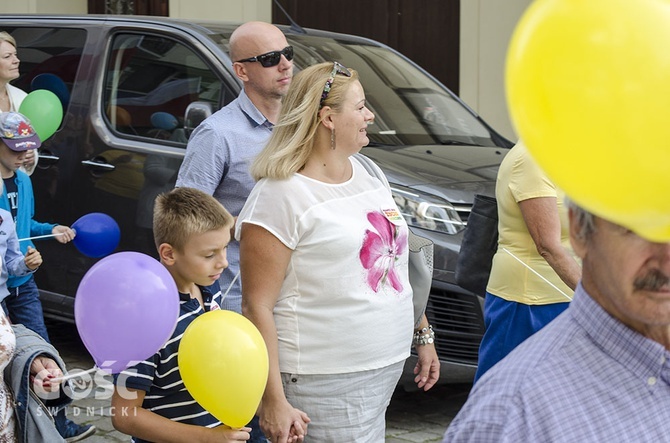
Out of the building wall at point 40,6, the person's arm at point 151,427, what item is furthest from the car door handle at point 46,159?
the building wall at point 40,6

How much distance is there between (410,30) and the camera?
11.7 meters

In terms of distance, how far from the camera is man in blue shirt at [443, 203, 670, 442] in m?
1.73

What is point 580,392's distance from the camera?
1.75 metres

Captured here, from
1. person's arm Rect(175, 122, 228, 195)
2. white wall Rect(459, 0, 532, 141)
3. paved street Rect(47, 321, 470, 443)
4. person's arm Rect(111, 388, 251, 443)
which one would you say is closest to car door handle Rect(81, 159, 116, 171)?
paved street Rect(47, 321, 470, 443)

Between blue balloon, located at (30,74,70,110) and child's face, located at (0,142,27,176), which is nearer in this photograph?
child's face, located at (0,142,27,176)

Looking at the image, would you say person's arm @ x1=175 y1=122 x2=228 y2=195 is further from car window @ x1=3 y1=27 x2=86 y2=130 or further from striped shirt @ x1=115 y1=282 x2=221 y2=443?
car window @ x1=3 y1=27 x2=86 y2=130

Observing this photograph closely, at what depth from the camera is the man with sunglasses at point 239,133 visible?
4.37 m

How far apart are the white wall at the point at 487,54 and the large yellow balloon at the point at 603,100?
30.2 ft

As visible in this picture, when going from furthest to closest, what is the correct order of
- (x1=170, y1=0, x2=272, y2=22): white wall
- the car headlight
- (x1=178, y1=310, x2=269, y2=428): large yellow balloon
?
(x1=170, y1=0, x2=272, y2=22): white wall → the car headlight → (x1=178, y1=310, x2=269, y2=428): large yellow balloon

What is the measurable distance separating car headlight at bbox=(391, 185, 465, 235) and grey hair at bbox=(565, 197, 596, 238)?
12.0 ft

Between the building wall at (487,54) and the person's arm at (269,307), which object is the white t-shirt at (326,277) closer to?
the person's arm at (269,307)

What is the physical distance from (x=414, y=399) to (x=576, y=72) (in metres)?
4.93

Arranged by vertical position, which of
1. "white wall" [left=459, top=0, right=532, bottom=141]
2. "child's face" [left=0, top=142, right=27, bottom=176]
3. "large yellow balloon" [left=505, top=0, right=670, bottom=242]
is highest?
"large yellow balloon" [left=505, top=0, right=670, bottom=242]

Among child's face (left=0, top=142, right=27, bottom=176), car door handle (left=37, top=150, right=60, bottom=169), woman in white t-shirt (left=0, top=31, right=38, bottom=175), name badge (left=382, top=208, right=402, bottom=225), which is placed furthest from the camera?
car door handle (left=37, top=150, right=60, bottom=169)
